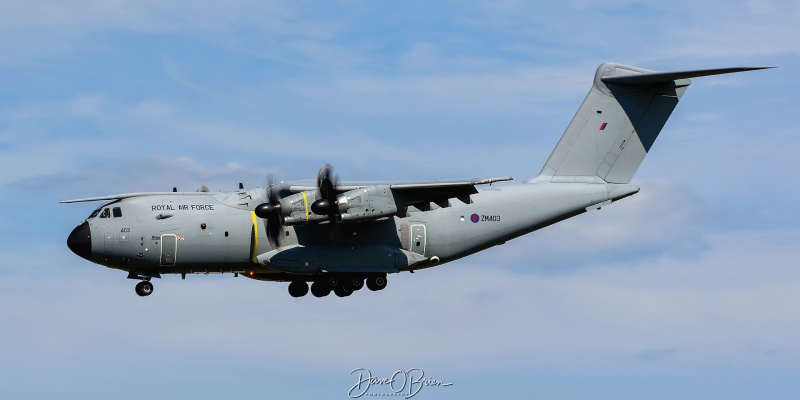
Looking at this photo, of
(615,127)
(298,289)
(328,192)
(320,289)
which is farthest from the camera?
(615,127)

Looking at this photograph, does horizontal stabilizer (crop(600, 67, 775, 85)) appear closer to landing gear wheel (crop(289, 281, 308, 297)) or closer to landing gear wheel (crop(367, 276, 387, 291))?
landing gear wheel (crop(367, 276, 387, 291))

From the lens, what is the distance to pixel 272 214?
27469 mm

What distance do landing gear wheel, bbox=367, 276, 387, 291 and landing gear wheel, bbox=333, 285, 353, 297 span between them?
53 centimetres

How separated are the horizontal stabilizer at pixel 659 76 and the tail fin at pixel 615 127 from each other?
3cm

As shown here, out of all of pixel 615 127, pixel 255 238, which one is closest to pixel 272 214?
pixel 255 238

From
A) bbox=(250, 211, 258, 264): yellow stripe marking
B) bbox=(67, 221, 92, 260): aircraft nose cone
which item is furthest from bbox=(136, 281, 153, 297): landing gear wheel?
bbox=(250, 211, 258, 264): yellow stripe marking

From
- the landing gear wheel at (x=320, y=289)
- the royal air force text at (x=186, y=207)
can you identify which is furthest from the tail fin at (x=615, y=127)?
the royal air force text at (x=186, y=207)

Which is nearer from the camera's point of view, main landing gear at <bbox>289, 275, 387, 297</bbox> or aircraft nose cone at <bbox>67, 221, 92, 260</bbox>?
aircraft nose cone at <bbox>67, 221, 92, 260</bbox>

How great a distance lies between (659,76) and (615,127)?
172 cm

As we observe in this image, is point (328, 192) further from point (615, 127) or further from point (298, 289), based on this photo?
point (615, 127)

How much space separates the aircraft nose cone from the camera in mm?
27922

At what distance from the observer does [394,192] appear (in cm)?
2769

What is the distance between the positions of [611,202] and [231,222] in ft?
32.0

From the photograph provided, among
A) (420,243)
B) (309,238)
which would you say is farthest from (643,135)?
(309,238)
